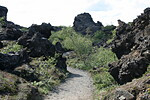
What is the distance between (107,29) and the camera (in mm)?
103562

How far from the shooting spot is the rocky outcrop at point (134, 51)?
16.4m

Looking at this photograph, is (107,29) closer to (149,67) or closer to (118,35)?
(118,35)

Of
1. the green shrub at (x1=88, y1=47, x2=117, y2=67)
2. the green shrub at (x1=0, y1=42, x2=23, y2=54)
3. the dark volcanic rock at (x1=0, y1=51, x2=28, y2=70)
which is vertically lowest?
the green shrub at (x1=88, y1=47, x2=117, y2=67)

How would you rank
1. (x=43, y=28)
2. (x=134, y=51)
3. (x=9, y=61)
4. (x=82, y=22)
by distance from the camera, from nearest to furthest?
(x=9, y=61) → (x=134, y=51) → (x=43, y=28) → (x=82, y=22)

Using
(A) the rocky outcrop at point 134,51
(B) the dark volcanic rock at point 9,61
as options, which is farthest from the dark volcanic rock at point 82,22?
(B) the dark volcanic rock at point 9,61

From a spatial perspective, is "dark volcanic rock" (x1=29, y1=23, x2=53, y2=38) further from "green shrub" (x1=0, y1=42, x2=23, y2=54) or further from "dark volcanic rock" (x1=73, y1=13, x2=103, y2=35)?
"dark volcanic rock" (x1=73, y1=13, x2=103, y2=35)

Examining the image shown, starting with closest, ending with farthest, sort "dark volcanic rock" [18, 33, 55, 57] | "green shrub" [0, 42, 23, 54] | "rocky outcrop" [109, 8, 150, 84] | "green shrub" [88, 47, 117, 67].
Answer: "rocky outcrop" [109, 8, 150, 84] → "green shrub" [0, 42, 23, 54] → "dark volcanic rock" [18, 33, 55, 57] → "green shrub" [88, 47, 117, 67]

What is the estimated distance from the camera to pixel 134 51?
65.9 ft

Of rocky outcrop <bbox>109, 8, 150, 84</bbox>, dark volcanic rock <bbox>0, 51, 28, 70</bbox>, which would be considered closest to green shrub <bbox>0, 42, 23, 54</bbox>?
dark volcanic rock <bbox>0, 51, 28, 70</bbox>

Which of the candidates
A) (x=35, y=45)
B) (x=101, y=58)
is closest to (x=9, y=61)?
(x=35, y=45)

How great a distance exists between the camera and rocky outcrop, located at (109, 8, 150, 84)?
16422 millimetres

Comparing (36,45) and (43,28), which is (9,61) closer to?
(36,45)

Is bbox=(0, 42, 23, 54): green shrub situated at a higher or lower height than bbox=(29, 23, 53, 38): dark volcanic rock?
lower

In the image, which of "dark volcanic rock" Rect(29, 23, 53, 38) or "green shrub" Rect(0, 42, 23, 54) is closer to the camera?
"green shrub" Rect(0, 42, 23, 54)
